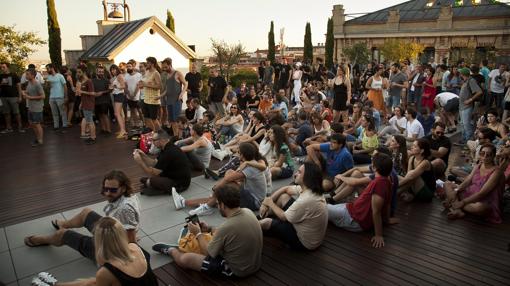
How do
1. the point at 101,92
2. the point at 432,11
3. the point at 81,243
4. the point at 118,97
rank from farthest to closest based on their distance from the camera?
1. the point at 432,11
2. the point at 118,97
3. the point at 101,92
4. the point at 81,243

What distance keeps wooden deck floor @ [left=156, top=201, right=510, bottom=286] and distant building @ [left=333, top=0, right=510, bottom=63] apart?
26.8 metres

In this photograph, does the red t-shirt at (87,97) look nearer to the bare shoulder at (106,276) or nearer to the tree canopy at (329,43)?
the bare shoulder at (106,276)

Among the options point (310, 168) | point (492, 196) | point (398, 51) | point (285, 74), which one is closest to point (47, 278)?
point (310, 168)

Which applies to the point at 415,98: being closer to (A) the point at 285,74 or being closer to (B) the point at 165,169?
(A) the point at 285,74

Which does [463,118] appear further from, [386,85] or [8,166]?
[8,166]

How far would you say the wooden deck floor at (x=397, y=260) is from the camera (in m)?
3.50

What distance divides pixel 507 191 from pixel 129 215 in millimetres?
4874

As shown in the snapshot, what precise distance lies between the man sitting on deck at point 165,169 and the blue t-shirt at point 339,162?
7.23 feet

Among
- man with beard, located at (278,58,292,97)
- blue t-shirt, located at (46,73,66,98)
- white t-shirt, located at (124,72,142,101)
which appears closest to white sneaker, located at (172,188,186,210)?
white t-shirt, located at (124,72,142,101)

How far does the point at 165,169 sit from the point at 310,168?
8.74 ft

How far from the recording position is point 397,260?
152 inches

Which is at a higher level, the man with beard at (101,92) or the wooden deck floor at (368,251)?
the man with beard at (101,92)

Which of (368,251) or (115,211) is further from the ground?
(115,211)

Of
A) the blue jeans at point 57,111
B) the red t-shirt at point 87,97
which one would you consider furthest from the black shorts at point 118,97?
the blue jeans at point 57,111
